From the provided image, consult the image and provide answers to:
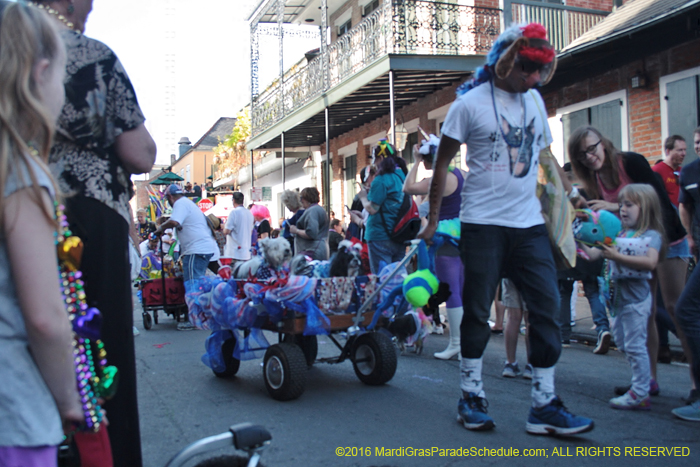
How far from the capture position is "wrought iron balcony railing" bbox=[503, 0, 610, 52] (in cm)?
1312

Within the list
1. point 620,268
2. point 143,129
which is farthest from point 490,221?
point 143,129

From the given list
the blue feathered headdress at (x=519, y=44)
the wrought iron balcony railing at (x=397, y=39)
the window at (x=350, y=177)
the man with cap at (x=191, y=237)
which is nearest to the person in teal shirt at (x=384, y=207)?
the blue feathered headdress at (x=519, y=44)

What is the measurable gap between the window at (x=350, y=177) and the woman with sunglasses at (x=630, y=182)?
15.4m

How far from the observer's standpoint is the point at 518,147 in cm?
368

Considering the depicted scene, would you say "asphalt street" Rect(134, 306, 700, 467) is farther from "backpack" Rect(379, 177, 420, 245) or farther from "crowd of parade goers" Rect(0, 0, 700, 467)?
"backpack" Rect(379, 177, 420, 245)

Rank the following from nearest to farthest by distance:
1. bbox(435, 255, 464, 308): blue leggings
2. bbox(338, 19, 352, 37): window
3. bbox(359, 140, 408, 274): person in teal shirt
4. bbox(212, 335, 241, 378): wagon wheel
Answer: bbox(212, 335, 241, 378): wagon wheel → bbox(435, 255, 464, 308): blue leggings → bbox(359, 140, 408, 274): person in teal shirt → bbox(338, 19, 352, 37): window

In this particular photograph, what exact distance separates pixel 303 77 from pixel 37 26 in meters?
17.1

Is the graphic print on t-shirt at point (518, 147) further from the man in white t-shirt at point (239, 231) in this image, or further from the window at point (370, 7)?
the window at point (370, 7)

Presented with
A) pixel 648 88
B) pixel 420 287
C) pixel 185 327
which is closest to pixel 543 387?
pixel 420 287

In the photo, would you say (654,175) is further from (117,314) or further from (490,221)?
(117,314)

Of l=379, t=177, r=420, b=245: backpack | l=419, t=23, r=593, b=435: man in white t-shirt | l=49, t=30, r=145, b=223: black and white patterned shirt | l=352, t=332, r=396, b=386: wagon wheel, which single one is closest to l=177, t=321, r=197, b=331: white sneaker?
l=379, t=177, r=420, b=245: backpack

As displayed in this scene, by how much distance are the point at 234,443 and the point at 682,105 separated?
9.24 metres

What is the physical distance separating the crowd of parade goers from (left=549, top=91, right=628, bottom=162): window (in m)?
3.68

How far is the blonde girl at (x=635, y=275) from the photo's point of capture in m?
4.05
